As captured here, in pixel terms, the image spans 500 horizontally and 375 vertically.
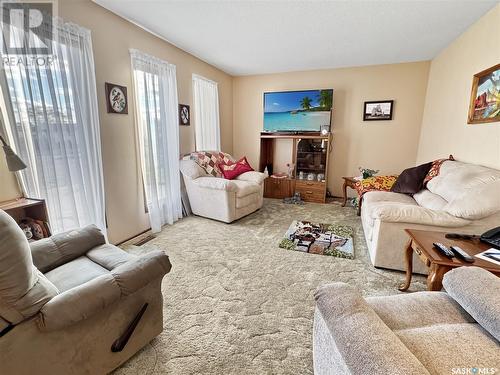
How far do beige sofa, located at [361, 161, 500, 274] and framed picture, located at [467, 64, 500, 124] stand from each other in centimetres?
49

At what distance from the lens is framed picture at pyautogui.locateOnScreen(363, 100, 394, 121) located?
416 cm

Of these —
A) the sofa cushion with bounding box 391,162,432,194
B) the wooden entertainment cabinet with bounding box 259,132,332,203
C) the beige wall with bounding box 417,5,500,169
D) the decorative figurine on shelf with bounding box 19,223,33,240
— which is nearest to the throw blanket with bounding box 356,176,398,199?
the sofa cushion with bounding box 391,162,432,194

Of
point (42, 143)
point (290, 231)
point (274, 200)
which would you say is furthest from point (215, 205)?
point (42, 143)

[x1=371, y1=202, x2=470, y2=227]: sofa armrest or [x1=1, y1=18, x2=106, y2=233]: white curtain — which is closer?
[x1=1, y1=18, x2=106, y2=233]: white curtain

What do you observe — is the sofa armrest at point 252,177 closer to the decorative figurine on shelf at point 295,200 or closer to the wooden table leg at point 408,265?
the decorative figurine on shelf at point 295,200

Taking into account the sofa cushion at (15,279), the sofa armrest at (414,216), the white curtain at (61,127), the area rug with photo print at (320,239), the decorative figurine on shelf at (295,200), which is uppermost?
the white curtain at (61,127)

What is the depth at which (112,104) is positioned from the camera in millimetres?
2529

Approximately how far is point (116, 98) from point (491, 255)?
3385mm

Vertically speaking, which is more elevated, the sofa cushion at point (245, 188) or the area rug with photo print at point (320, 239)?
the sofa cushion at point (245, 188)

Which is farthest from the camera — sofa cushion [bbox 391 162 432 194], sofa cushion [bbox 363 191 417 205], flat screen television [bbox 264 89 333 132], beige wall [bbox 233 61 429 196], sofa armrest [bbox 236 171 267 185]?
flat screen television [bbox 264 89 333 132]

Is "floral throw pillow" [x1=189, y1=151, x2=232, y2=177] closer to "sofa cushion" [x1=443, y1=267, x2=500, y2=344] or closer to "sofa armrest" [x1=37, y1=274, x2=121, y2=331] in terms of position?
"sofa armrest" [x1=37, y1=274, x2=121, y2=331]

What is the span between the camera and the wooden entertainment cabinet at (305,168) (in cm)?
439

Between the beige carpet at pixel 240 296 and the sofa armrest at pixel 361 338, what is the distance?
0.68 metres

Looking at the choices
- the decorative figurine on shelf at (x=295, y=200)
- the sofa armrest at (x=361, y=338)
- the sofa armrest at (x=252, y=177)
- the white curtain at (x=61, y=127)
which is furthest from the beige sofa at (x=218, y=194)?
the sofa armrest at (x=361, y=338)
